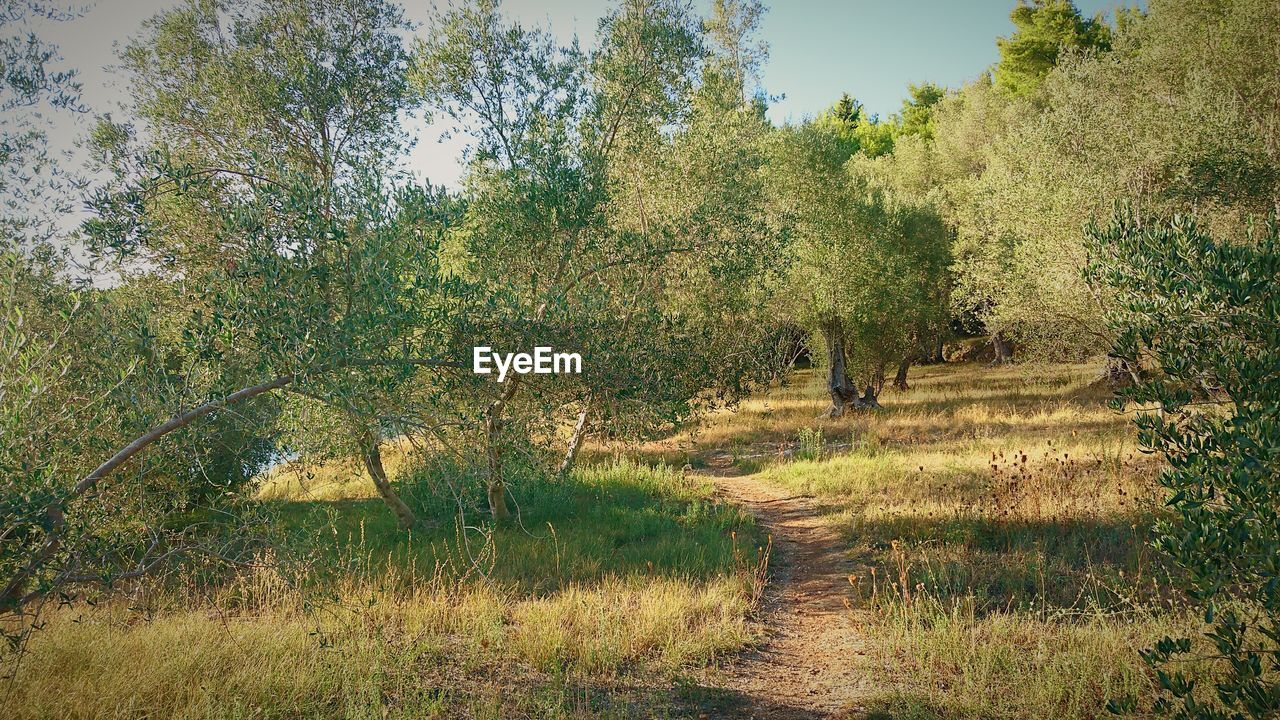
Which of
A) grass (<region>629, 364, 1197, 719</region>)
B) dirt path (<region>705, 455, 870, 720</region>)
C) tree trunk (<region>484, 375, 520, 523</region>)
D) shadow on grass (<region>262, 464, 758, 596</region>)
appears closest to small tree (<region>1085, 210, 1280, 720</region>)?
grass (<region>629, 364, 1197, 719</region>)

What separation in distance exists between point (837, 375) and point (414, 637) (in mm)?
22565

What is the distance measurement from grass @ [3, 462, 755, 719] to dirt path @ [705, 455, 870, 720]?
1.70ft

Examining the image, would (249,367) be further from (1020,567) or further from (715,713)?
(1020,567)

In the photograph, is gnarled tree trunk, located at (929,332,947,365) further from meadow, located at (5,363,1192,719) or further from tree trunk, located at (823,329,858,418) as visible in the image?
meadow, located at (5,363,1192,719)

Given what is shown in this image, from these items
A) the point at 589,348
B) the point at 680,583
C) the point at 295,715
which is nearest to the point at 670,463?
the point at 680,583

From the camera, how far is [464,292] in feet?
22.0

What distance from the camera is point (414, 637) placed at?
26.0ft

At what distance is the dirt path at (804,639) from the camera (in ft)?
22.6

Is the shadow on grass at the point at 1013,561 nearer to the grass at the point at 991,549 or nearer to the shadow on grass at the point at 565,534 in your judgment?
the grass at the point at 991,549

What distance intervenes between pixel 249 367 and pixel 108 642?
3.59 m

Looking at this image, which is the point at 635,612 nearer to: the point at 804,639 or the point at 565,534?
the point at 804,639

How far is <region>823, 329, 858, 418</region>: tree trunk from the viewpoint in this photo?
27.2 m

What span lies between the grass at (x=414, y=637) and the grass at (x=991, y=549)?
2248 millimetres

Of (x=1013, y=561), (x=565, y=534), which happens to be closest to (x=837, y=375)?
(x=1013, y=561)
